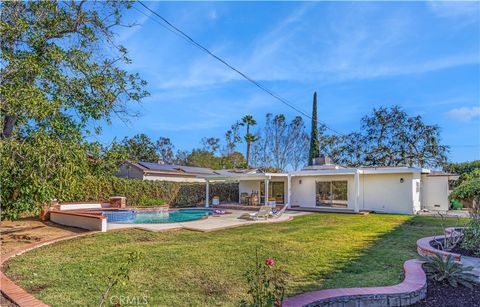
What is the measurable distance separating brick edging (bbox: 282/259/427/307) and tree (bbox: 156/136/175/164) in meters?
58.1

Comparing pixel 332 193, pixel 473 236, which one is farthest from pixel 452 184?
pixel 473 236

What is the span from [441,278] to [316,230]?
722 centimetres

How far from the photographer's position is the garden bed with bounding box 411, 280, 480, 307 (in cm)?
483

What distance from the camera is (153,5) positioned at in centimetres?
1102

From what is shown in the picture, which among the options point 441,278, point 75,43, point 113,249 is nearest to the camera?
point 441,278

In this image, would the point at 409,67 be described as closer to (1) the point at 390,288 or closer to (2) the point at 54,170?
(1) the point at 390,288

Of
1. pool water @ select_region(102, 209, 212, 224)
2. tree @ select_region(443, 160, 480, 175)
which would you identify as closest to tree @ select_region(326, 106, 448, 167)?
tree @ select_region(443, 160, 480, 175)

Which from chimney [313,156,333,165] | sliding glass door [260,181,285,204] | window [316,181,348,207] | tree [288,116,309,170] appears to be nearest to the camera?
window [316,181,348,207]

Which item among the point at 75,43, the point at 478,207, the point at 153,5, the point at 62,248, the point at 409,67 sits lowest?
the point at 62,248

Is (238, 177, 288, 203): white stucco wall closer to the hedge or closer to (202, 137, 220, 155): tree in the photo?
the hedge

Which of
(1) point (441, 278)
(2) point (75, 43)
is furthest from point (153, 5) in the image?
(1) point (441, 278)

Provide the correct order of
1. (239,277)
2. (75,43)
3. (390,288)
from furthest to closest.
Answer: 1. (75,43)
2. (239,277)
3. (390,288)

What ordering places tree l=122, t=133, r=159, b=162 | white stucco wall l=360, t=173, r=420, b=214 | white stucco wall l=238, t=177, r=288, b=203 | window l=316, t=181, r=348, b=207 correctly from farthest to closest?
tree l=122, t=133, r=159, b=162
white stucco wall l=238, t=177, r=288, b=203
window l=316, t=181, r=348, b=207
white stucco wall l=360, t=173, r=420, b=214

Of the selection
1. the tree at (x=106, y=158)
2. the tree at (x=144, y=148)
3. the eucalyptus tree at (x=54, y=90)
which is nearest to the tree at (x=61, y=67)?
the eucalyptus tree at (x=54, y=90)
